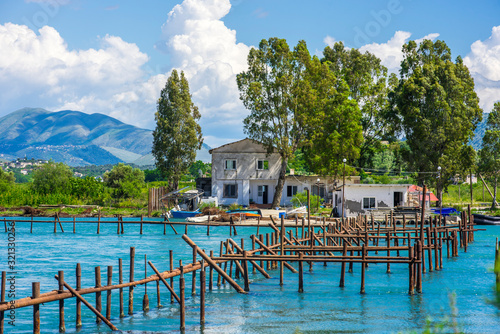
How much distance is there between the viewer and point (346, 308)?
68.1 feet

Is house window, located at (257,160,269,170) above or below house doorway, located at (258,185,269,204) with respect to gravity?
above

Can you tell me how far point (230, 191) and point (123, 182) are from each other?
17442 millimetres

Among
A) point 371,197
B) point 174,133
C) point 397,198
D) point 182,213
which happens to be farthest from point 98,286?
point 174,133

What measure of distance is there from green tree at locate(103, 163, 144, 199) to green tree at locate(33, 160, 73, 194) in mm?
6383

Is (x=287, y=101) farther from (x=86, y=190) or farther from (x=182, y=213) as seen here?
(x=86, y=190)

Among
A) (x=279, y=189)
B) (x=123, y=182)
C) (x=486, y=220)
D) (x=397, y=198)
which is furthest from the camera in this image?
(x=123, y=182)

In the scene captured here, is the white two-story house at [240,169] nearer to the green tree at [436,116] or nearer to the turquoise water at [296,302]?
the green tree at [436,116]

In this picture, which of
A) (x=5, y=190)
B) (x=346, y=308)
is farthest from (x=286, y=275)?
(x=5, y=190)

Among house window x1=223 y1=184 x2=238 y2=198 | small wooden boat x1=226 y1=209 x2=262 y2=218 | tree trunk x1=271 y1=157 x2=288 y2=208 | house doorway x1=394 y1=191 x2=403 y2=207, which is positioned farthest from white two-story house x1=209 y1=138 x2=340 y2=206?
house doorway x1=394 y1=191 x2=403 y2=207

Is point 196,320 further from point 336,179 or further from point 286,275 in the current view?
point 336,179

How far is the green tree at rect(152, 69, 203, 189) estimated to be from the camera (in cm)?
7094

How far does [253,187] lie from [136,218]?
1404 centimetres

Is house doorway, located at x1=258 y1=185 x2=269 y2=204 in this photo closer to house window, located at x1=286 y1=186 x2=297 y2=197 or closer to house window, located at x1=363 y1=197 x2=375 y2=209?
house window, located at x1=286 y1=186 x2=297 y2=197

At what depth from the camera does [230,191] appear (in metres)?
65.2
